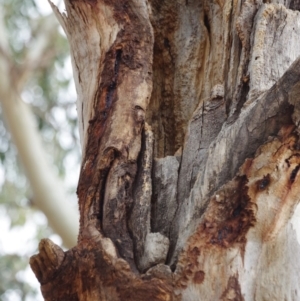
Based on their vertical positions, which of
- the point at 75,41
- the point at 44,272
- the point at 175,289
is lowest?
the point at 175,289

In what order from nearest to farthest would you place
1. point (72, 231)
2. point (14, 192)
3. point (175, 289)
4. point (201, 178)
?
point (175, 289) → point (201, 178) → point (72, 231) → point (14, 192)

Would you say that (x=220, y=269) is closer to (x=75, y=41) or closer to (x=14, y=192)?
(x=75, y=41)

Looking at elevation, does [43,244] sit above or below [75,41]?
below

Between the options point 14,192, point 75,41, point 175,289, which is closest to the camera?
point 175,289

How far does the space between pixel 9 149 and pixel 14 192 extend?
1.71ft

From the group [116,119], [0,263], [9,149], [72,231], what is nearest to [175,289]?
[116,119]

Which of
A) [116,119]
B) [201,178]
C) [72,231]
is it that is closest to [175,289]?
[201,178]

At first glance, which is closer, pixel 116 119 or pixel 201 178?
pixel 201 178

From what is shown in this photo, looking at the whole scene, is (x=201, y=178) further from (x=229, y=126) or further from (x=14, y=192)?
(x=14, y=192)

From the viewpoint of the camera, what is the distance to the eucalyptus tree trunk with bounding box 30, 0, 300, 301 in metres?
0.85

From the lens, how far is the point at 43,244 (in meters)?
0.91

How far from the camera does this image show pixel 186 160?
1054mm

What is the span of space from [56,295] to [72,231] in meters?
2.17

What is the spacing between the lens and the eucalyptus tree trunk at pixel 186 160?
854 millimetres
